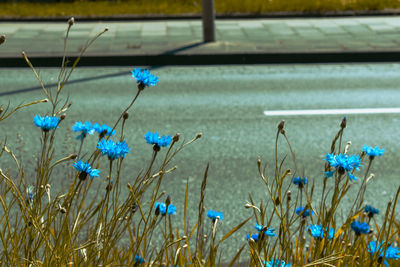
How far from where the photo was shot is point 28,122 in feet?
24.6

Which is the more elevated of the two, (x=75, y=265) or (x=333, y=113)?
(x=75, y=265)

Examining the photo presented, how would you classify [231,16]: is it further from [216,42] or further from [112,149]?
[112,149]

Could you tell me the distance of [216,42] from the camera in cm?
1111

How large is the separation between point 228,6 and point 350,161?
12.2 meters

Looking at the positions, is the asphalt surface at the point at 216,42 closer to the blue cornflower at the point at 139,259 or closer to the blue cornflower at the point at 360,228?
the blue cornflower at the point at 139,259

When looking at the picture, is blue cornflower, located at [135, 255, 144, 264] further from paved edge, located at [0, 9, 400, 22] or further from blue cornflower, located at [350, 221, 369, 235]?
paved edge, located at [0, 9, 400, 22]

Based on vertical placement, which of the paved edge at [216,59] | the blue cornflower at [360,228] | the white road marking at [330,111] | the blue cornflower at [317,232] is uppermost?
the blue cornflower at [360,228]

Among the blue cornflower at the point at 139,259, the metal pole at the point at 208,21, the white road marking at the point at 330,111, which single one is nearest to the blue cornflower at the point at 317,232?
the blue cornflower at the point at 139,259

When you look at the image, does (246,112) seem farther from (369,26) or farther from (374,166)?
(369,26)

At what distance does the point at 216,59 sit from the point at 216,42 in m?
0.75

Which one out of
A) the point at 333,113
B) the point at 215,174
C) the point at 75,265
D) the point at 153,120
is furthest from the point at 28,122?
the point at 75,265

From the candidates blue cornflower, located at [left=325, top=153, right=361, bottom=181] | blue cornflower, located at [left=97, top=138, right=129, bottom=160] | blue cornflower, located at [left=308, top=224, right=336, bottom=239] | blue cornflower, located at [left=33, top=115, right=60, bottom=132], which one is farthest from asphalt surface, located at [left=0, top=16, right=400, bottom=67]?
blue cornflower, located at [left=325, top=153, right=361, bottom=181]

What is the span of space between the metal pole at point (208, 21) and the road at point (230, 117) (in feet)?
3.18

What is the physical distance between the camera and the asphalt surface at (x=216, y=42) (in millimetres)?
10375
